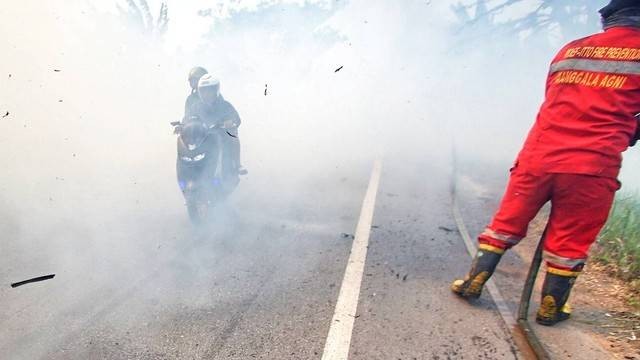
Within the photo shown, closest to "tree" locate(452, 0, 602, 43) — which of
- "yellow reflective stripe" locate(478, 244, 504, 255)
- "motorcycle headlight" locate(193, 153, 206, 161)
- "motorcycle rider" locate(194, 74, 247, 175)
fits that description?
"motorcycle rider" locate(194, 74, 247, 175)

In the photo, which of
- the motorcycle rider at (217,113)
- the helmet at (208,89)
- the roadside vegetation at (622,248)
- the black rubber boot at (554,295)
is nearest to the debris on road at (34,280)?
the motorcycle rider at (217,113)

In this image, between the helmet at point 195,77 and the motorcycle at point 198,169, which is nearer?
the motorcycle at point 198,169

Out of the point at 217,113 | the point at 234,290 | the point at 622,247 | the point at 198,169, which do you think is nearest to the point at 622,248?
the point at 622,247

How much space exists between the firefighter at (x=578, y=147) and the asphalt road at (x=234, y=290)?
683 millimetres

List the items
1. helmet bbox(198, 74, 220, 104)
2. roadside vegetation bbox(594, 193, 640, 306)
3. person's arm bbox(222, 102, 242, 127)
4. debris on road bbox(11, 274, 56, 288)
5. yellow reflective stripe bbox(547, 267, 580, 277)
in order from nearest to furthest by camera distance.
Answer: yellow reflective stripe bbox(547, 267, 580, 277) < debris on road bbox(11, 274, 56, 288) < roadside vegetation bbox(594, 193, 640, 306) < helmet bbox(198, 74, 220, 104) < person's arm bbox(222, 102, 242, 127)

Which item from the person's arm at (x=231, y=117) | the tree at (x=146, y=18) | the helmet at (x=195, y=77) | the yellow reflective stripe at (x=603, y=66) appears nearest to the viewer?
the yellow reflective stripe at (x=603, y=66)

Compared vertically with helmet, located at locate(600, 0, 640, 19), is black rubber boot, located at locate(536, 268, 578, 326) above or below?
below

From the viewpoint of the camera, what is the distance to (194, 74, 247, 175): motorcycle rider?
5.43m

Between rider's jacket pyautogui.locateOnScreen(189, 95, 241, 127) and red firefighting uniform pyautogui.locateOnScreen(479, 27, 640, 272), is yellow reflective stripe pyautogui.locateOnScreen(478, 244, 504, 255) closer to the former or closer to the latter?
red firefighting uniform pyautogui.locateOnScreen(479, 27, 640, 272)

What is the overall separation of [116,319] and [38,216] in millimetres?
2757

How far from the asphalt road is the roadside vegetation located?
4.43 feet

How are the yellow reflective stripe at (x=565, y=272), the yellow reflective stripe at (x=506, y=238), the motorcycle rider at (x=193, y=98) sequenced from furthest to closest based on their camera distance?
the motorcycle rider at (x=193, y=98)
the yellow reflective stripe at (x=506, y=238)
the yellow reflective stripe at (x=565, y=272)

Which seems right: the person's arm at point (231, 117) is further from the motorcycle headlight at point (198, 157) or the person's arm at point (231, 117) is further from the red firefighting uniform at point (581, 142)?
the red firefighting uniform at point (581, 142)

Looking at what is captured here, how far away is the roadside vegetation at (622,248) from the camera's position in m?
3.71
